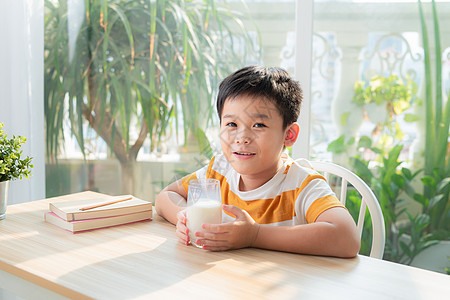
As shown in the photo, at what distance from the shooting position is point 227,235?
0.92 metres

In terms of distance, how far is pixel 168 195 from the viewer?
1.25 meters

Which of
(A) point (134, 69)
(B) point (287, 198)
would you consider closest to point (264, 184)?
(B) point (287, 198)

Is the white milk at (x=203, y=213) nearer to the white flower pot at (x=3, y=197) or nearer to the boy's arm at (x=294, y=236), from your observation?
the boy's arm at (x=294, y=236)

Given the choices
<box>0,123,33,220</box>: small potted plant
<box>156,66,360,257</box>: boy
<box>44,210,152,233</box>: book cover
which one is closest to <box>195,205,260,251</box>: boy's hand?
<box>156,66,360,257</box>: boy

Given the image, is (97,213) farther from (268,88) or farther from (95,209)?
(268,88)

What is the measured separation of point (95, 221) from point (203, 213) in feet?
1.05

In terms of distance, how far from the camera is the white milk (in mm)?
939

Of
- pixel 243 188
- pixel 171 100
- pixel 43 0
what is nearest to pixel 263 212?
pixel 243 188

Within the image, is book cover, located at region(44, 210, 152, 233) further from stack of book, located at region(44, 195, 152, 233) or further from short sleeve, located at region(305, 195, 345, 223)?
short sleeve, located at region(305, 195, 345, 223)

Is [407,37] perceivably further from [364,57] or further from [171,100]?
[171,100]

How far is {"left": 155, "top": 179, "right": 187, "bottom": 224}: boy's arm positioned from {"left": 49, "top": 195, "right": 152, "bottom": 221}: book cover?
0.12ft

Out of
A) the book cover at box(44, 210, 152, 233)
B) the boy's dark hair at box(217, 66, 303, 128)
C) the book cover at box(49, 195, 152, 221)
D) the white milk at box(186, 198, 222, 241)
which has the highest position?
the boy's dark hair at box(217, 66, 303, 128)

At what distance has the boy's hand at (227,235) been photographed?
92cm

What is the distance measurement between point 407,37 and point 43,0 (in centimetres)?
194
